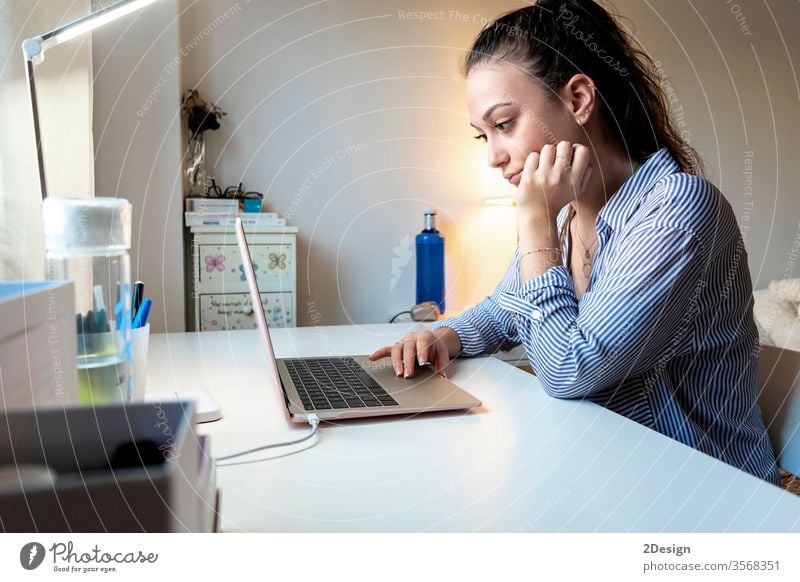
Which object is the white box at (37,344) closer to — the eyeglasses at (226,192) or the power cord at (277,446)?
the power cord at (277,446)

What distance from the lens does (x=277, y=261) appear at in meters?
1.60

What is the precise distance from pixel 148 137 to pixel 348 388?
1.11 meters

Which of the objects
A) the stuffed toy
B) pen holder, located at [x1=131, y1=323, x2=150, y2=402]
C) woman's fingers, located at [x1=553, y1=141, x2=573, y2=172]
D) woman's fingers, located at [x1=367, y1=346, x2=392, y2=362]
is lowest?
the stuffed toy

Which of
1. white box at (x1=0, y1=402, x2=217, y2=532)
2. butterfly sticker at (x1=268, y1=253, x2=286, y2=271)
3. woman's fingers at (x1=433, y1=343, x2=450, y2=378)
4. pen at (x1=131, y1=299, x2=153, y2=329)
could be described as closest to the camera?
white box at (x1=0, y1=402, x2=217, y2=532)

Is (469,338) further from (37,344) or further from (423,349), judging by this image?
(37,344)

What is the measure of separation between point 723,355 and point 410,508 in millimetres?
430

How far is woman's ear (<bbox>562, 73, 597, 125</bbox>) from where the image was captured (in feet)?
2.27

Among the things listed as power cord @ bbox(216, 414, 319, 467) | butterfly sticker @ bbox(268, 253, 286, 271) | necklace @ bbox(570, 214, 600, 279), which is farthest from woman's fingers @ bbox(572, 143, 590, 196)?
butterfly sticker @ bbox(268, 253, 286, 271)

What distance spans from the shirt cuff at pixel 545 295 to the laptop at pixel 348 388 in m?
0.10

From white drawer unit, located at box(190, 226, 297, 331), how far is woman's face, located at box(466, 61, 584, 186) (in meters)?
0.88

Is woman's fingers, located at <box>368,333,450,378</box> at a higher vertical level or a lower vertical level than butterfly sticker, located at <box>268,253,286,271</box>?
lower

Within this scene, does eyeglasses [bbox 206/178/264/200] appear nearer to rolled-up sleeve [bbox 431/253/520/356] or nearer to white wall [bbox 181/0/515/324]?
white wall [bbox 181/0/515/324]
